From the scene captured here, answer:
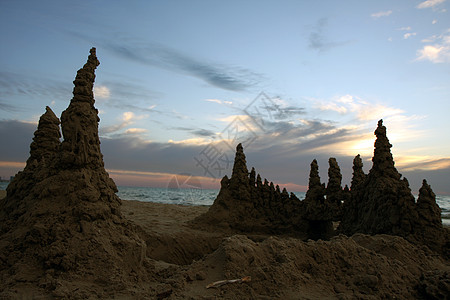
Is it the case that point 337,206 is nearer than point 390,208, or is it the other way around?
point 390,208

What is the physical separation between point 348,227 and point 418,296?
492cm

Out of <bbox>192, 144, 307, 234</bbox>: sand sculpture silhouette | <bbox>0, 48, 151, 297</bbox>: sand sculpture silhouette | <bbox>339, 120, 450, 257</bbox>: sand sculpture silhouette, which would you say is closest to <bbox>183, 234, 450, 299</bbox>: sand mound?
<bbox>0, 48, 151, 297</bbox>: sand sculpture silhouette

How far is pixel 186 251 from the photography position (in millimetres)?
8602

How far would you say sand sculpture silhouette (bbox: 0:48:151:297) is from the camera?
3.16 m

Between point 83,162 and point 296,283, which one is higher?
point 83,162

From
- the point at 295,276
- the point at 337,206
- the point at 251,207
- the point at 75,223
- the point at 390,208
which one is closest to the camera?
the point at 295,276

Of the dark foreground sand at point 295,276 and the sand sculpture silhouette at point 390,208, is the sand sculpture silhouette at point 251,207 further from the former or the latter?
the dark foreground sand at point 295,276

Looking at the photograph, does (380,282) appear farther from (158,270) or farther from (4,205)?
(4,205)

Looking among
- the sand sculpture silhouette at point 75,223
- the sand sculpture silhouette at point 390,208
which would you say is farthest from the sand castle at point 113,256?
the sand sculpture silhouette at point 390,208

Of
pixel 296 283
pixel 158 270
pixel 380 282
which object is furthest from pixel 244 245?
pixel 380 282

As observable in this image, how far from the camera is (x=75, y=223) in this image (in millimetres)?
3553

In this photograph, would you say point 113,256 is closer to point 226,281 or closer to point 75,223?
point 75,223

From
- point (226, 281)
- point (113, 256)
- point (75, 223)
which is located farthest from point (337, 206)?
point (75, 223)

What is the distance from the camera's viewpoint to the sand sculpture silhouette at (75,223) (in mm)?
3162
